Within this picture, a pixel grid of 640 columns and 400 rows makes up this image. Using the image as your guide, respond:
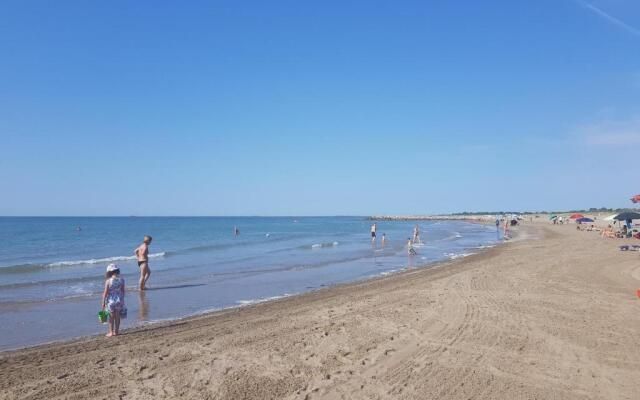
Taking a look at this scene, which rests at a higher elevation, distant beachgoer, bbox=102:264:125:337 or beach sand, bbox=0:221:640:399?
distant beachgoer, bbox=102:264:125:337

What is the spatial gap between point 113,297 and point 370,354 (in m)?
5.16

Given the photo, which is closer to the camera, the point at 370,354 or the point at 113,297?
the point at 370,354

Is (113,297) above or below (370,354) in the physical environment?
above

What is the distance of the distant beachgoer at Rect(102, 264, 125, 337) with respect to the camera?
8547 millimetres

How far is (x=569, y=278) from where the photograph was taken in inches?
570

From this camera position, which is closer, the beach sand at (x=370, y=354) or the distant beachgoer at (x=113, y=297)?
the beach sand at (x=370, y=354)

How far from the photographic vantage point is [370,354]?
22.6 ft

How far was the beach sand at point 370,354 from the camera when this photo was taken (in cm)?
556

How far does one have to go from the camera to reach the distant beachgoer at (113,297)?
8.55 meters

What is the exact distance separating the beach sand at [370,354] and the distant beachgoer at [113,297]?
1.14 feet

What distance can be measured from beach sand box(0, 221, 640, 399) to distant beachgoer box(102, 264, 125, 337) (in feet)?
1.14

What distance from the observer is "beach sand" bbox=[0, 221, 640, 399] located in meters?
5.56

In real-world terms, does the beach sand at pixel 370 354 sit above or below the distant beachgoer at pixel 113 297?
below

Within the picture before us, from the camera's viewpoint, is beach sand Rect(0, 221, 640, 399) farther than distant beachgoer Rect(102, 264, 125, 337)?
No
